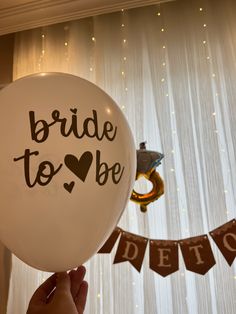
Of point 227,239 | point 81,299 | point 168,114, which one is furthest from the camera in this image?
point 168,114

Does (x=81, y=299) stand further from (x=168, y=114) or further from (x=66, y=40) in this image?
(x=66, y=40)

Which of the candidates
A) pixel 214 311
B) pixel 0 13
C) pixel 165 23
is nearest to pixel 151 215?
pixel 214 311

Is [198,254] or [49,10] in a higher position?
[49,10]

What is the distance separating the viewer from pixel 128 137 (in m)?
0.84

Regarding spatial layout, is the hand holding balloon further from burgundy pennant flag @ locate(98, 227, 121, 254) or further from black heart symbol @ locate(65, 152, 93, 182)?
burgundy pennant flag @ locate(98, 227, 121, 254)

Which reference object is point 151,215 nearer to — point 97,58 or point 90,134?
point 90,134

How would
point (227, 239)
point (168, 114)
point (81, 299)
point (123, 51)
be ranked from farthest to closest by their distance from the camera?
point (123, 51) → point (168, 114) → point (227, 239) → point (81, 299)

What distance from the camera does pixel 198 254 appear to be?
122 cm

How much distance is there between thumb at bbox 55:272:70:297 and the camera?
2.35 ft

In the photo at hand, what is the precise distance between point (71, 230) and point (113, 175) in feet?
0.53

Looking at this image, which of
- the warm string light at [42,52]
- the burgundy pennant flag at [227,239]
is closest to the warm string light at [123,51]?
the warm string light at [42,52]

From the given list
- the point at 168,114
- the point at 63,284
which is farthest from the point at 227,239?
Answer: the point at 63,284

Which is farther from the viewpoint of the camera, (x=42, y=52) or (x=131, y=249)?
(x=42, y=52)

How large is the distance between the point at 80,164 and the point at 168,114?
0.77 m
